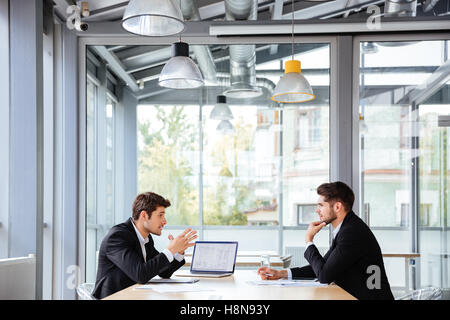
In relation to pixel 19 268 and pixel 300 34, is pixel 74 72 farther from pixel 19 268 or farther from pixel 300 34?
pixel 19 268

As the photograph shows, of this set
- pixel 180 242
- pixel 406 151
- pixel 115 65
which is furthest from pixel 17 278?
pixel 406 151

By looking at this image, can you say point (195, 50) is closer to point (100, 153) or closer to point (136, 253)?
point (100, 153)

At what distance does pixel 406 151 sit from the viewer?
5480 mm

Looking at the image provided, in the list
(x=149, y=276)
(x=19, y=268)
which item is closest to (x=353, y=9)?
(x=149, y=276)

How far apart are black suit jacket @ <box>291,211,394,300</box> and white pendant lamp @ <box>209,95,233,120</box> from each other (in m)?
2.23

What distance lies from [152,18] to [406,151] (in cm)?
306

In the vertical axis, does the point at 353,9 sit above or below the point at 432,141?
above

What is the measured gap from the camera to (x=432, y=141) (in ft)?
17.9

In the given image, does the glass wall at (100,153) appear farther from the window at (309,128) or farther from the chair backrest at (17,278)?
the chair backrest at (17,278)

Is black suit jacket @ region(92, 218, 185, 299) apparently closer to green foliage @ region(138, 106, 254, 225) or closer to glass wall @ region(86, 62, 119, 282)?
green foliage @ region(138, 106, 254, 225)

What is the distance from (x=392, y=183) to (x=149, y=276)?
9.61 ft

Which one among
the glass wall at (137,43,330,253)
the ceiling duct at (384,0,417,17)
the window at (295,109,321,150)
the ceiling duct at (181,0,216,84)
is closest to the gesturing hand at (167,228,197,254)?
the glass wall at (137,43,330,253)

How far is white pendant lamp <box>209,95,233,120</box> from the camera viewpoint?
565 cm

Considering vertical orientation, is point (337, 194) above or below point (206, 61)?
below
